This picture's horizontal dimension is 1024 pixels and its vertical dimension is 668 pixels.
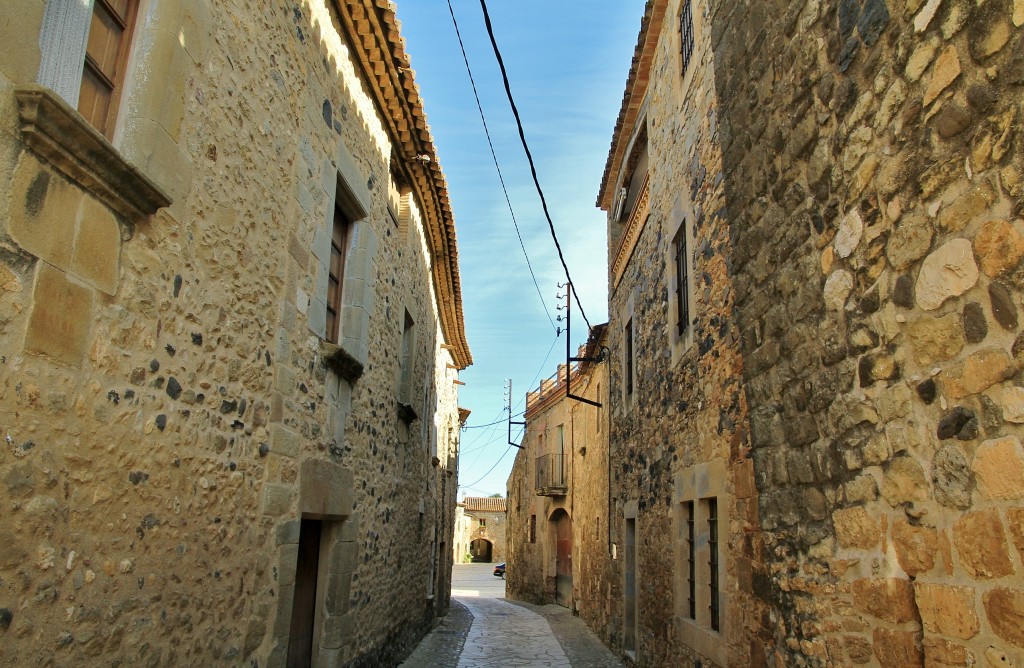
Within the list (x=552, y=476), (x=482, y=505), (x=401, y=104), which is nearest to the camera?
(x=401, y=104)

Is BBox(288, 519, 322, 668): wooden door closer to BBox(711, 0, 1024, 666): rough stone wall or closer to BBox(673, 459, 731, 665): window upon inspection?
BBox(673, 459, 731, 665): window

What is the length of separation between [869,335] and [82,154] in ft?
9.78

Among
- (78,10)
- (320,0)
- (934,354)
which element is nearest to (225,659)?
(78,10)

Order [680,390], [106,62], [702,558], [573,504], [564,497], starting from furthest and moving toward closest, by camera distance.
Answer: [564,497]
[573,504]
[680,390]
[702,558]
[106,62]

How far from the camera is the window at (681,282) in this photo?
7039mm

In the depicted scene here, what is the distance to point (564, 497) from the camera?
1986 cm

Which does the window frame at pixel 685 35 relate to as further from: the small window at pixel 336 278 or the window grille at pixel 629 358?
the window grille at pixel 629 358

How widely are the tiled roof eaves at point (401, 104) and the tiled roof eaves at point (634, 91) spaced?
9.38 ft

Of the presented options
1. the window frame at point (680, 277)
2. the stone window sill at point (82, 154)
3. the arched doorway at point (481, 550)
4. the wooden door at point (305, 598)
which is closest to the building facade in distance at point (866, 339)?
the window frame at point (680, 277)

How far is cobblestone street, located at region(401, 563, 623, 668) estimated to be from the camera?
9523 millimetres

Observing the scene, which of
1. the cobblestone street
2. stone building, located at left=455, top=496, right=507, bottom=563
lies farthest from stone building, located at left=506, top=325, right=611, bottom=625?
stone building, located at left=455, top=496, right=507, bottom=563

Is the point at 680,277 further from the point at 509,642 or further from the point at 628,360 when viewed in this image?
the point at 509,642

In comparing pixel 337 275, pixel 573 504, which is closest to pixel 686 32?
pixel 337 275

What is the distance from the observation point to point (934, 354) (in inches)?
90.9
